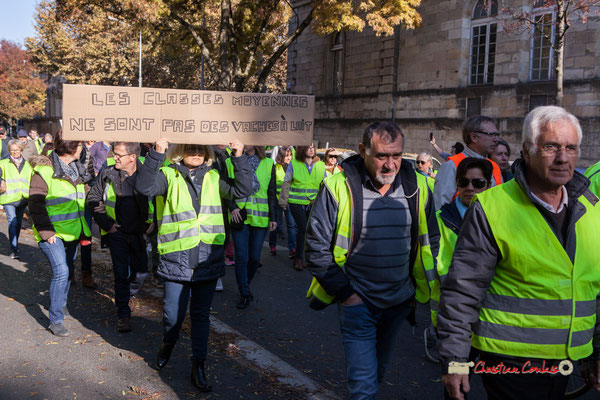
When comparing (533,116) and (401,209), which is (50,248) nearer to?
(401,209)

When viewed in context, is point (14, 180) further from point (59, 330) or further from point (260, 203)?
point (59, 330)

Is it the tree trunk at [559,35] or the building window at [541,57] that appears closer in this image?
the tree trunk at [559,35]

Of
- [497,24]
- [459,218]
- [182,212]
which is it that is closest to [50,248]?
[182,212]

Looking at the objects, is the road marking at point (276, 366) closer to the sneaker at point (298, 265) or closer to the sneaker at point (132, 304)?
the sneaker at point (132, 304)

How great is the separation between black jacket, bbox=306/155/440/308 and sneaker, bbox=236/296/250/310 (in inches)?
133

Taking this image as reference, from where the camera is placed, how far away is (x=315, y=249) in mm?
3279

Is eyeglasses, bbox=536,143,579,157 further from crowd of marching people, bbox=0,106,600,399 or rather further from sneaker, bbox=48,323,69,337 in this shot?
sneaker, bbox=48,323,69,337

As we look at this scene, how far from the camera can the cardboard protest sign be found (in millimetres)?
4465

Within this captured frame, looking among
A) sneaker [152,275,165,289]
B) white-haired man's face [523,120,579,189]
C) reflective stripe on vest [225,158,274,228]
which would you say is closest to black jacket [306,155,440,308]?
white-haired man's face [523,120,579,189]

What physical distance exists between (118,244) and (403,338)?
9.42 feet

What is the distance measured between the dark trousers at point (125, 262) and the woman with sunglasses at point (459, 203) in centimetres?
304

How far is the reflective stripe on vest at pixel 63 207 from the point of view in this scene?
19.2ft

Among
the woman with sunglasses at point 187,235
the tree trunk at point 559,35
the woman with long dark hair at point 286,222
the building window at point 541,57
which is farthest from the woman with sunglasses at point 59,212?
the building window at point 541,57

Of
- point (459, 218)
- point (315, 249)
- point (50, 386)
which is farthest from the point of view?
point (50, 386)
